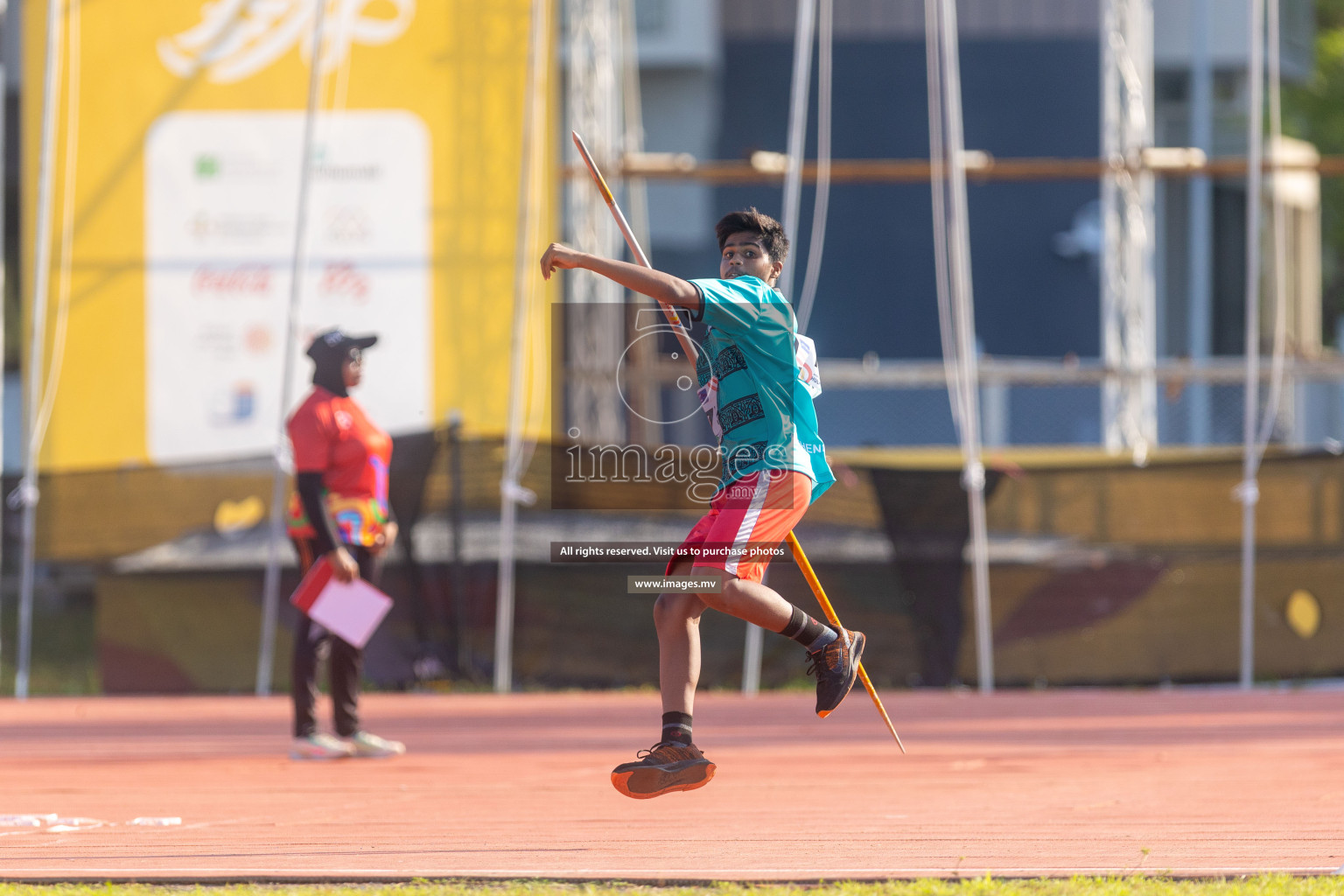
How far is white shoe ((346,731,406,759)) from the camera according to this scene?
25.8 ft

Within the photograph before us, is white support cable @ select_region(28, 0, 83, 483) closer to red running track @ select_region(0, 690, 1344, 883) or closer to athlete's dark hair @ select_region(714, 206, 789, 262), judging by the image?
red running track @ select_region(0, 690, 1344, 883)

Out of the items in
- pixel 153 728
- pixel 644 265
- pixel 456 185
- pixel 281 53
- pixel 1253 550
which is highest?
pixel 281 53

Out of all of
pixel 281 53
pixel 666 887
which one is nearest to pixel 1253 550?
pixel 666 887

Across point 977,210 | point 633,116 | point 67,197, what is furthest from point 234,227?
point 977,210

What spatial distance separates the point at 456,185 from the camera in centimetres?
1184

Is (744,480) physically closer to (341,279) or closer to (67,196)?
(341,279)

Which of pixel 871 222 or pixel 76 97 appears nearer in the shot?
pixel 76 97

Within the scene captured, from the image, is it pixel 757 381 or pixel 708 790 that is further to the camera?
pixel 708 790

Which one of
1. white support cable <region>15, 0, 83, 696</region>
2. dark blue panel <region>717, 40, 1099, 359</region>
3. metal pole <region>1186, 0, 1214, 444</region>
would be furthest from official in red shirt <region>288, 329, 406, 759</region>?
metal pole <region>1186, 0, 1214, 444</region>

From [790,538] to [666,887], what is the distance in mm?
1290

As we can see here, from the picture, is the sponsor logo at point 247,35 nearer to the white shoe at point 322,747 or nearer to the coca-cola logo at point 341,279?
the coca-cola logo at point 341,279

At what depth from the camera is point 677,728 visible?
5191 mm

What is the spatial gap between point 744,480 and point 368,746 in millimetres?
3481

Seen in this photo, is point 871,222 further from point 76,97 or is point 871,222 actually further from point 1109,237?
point 76,97
